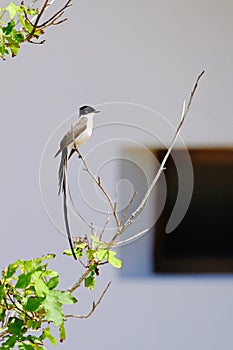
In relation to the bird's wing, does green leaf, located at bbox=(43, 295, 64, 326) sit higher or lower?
lower

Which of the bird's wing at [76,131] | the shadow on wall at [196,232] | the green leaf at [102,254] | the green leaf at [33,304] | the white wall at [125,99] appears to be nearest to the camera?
the green leaf at [33,304]

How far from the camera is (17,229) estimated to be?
1757 millimetres

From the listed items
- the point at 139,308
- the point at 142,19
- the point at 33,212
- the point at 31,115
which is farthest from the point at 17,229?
the point at 142,19

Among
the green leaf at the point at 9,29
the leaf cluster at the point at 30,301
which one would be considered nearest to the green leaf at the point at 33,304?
the leaf cluster at the point at 30,301

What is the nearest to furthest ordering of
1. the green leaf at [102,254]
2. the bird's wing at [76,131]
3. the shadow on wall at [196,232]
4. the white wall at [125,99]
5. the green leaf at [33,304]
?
the green leaf at [33,304], the green leaf at [102,254], the bird's wing at [76,131], the white wall at [125,99], the shadow on wall at [196,232]

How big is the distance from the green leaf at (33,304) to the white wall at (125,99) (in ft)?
3.06

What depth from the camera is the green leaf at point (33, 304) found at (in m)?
0.83

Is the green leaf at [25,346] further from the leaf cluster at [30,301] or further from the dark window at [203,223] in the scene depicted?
the dark window at [203,223]

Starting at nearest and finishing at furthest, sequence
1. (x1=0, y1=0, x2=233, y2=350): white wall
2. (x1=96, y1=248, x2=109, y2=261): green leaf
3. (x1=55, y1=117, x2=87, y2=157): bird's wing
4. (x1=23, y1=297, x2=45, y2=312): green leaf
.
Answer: (x1=23, y1=297, x2=45, y2=312): green leaf, (x1=96, y1=248, x2=109, y2=261): green leaf, (x1=55, y1=117, x2=87, y2=157): bird's wing, (x1=0, y1=0, x2=233, y2=350): white wall

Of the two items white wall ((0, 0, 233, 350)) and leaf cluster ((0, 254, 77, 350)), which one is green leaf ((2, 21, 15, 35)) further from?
white wall ((0, 0, 233, 350))

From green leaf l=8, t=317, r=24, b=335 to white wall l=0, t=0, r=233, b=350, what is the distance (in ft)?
2.94

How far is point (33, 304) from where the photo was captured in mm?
832

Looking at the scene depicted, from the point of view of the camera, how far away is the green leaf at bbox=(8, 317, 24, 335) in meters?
0.87

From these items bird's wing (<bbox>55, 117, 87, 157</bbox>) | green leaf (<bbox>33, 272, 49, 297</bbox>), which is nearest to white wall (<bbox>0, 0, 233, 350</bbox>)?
bird's wing (<bbox>55, 117, 87, 157</bbox>)
